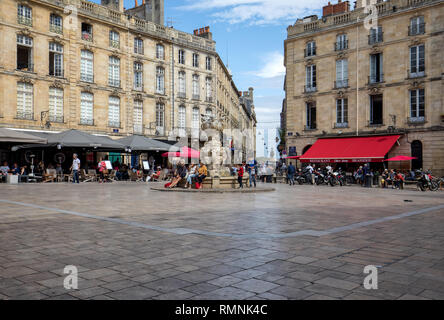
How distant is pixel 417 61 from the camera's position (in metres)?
24.5

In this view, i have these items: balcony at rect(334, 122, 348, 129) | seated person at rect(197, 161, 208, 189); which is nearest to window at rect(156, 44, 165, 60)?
balcony at rect(334, 122, 348, 129)

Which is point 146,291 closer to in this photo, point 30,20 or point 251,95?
point 30,20

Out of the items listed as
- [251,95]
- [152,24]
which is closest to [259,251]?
[152,24]

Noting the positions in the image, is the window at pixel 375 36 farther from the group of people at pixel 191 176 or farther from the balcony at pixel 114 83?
the balcony at pixel 114 83

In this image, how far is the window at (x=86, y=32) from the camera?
1080 inches

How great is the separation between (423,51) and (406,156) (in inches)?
267

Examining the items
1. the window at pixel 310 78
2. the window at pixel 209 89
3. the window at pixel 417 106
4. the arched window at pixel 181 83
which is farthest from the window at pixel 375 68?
the arched window at pixel 181 83

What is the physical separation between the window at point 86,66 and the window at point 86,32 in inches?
37.5

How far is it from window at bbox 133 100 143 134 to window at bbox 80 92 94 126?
378 centimetres

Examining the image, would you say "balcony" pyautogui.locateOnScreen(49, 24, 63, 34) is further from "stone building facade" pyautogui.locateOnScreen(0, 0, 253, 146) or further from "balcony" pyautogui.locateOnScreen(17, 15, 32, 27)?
"balcony" pyautogui.locateOnScreen(17, 15, 32, 27)

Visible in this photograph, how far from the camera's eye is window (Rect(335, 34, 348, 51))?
1074 inches

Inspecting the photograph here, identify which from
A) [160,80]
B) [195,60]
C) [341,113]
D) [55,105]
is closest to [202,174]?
[55,105]

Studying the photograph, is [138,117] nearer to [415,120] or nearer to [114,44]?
[114,44]

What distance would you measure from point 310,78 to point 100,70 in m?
15.7
